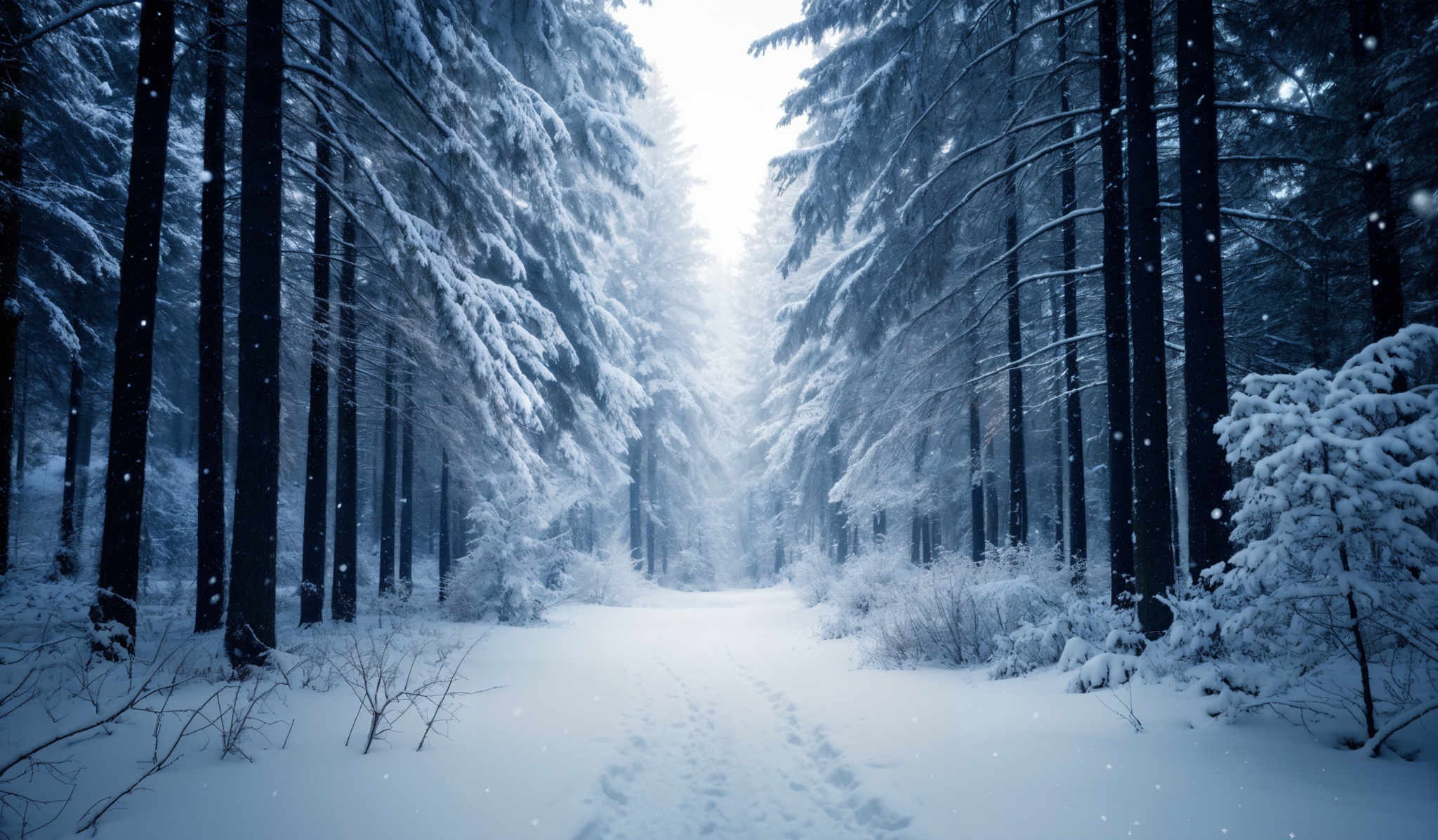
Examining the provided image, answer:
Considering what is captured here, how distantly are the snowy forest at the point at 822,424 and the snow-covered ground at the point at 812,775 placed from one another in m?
0.04

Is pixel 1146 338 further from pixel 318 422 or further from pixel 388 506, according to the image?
pixel 388 506

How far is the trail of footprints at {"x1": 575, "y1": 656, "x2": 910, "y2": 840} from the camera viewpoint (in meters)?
3.76

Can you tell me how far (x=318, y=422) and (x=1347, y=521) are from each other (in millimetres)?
12021

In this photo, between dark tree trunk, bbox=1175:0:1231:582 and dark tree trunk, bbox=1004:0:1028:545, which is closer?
dark tree trunk, bbox=1175:0:1231:582

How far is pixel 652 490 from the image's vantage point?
29.5 meters

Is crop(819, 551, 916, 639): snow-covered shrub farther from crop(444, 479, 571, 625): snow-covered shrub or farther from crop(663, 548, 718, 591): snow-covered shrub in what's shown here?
crop(663, 548, 718, 591): snow-covered shrub

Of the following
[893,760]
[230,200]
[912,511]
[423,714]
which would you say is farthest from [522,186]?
[912,511]

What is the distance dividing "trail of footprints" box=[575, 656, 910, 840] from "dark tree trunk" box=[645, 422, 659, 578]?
22.2 metres

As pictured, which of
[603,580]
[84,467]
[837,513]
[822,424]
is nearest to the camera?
[603,580]

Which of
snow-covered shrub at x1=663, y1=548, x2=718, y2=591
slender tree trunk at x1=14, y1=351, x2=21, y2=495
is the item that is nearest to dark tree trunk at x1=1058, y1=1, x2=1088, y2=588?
slender tree trunk at x1=14, y1=351, x2=21, y2=495

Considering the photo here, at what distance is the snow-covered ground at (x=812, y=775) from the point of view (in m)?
3.18

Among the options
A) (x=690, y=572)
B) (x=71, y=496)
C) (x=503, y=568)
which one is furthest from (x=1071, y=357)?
(x=690, y=572)

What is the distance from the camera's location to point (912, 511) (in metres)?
21.3

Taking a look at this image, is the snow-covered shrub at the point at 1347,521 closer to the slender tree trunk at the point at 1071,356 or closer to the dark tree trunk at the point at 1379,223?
the dark tree trunk at the point at 1379,223
